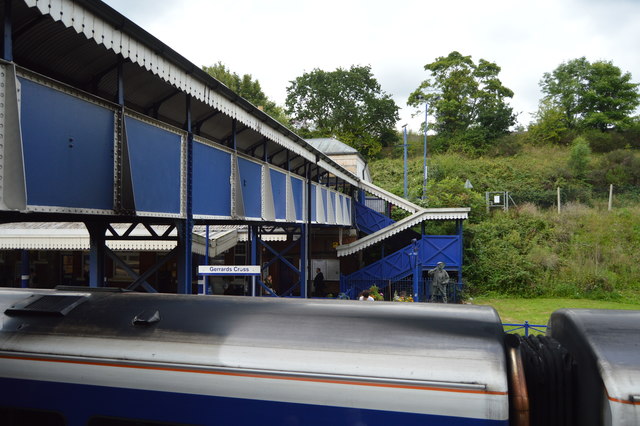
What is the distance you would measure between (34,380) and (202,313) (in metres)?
1.36

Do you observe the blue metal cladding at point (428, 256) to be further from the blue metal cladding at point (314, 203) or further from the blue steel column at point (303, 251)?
the blue steel column at point (303, 251)

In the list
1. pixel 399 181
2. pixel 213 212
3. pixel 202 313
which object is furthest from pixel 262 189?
pixel 399 181

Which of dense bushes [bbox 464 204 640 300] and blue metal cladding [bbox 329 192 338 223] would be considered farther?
dense bushes [bbox 464 204 640 300]

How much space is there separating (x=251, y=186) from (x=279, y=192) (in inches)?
81.5

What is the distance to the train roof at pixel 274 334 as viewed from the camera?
3082 millimetres

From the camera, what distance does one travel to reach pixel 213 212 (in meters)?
8.39

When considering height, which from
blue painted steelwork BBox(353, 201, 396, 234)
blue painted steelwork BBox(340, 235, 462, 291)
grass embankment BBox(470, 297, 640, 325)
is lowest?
grass embankment BBox(470, 297, 640, 325)

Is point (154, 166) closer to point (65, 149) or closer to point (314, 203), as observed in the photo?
point (65, 149)

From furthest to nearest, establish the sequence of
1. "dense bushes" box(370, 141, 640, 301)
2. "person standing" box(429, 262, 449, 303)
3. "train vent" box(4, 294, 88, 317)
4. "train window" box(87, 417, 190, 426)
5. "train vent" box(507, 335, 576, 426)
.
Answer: "dense bushes" box(370, 141, 640, 301) → "person standing" box(429, 262, 449, 303) → "train vent" box(4, 294, 88, 317) → "train window" box(87, 417, 190, 426) → "train vent" box(507, 335, 576, 426)

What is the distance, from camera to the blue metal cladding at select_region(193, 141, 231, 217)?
779cm

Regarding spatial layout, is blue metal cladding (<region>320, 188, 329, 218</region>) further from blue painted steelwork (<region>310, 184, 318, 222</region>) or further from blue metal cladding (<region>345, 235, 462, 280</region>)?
blue metal cladding (<region>345, 235, 462, 280</region>)

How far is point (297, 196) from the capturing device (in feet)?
47.1

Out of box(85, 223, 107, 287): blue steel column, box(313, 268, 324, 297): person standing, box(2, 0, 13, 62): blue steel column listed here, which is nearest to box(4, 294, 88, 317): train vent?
box(2, 0, 13, 62): blue steel column

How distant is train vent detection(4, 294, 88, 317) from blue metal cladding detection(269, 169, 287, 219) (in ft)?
24.1
